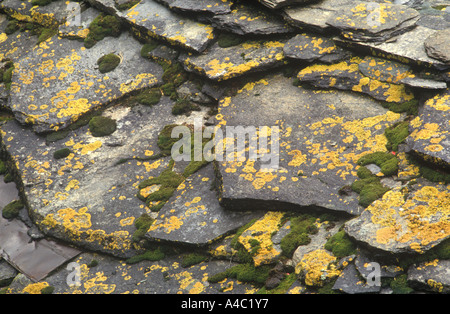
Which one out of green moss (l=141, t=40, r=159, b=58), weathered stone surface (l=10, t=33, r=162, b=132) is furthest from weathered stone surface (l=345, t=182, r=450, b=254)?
green moss (l=141, t=40, r=159, b=58)

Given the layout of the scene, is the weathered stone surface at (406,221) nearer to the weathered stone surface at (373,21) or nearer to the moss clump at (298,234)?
the moss clump at (298,234)

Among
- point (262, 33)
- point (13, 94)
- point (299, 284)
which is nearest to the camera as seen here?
point (299, 284)

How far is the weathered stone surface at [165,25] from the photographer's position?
15.1 m

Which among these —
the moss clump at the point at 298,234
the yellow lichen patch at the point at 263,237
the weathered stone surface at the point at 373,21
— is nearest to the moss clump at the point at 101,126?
the yellow lichen patch at the point at 263,237

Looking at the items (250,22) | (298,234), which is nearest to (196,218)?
(298,234)

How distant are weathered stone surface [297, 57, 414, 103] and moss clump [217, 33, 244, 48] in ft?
7.01

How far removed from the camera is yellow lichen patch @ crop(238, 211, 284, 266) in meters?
10.9

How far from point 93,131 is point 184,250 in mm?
4906

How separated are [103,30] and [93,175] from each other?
17.8 feet

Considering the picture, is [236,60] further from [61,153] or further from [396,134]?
[61,153]

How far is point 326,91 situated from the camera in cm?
1363

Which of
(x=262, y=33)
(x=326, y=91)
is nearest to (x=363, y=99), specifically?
(x=326, y=91)

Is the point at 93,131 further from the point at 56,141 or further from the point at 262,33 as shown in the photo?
the point at 262,33

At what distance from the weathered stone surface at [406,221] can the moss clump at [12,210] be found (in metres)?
8.71
